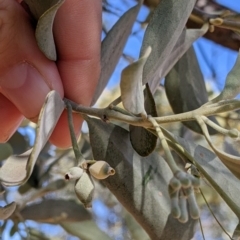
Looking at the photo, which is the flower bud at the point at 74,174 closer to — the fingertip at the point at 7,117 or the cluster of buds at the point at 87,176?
the cluster of buds at the point at 87,176

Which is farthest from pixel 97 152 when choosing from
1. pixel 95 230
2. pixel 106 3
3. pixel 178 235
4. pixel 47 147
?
pixel 106 3

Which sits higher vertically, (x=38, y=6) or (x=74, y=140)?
(x=38, y=6)

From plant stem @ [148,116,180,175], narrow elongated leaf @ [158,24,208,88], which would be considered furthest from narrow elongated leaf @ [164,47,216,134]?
plant stem @ [148,116,180,175]

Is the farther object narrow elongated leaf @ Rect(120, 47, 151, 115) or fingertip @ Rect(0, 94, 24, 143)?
fingertip @ Rect(0, 94, 24, 143)

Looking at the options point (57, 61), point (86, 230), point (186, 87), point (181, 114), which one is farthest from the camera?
point (86, 230)

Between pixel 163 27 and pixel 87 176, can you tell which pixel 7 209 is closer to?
pixel 87 176

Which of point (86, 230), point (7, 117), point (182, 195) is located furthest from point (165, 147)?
point (86, 230)

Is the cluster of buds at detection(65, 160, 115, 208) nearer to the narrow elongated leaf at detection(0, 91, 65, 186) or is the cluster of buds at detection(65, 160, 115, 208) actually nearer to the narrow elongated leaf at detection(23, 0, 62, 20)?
the narrow elongated leaf at detection(0, 91, 65, 186)
